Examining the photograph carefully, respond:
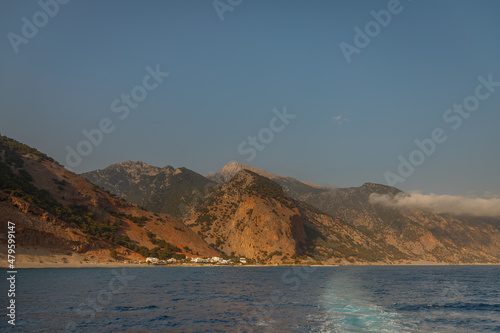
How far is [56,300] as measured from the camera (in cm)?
3869

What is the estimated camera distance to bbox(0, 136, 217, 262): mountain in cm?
10118

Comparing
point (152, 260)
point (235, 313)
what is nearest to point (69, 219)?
point (152, 260)

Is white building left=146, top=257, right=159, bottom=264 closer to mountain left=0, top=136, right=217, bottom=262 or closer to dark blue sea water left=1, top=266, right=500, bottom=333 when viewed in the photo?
mountain left=0, top=136, right=217, bottom=262

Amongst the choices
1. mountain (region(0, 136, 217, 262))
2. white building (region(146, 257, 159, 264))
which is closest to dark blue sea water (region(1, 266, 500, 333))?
mountain (region(0, 136, 217, 262))

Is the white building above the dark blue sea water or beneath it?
beneath

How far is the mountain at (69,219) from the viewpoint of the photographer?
3984 inches

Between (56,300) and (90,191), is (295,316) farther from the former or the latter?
(90,191)

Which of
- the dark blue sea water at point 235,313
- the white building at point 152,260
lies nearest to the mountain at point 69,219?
the white building at point 152,260

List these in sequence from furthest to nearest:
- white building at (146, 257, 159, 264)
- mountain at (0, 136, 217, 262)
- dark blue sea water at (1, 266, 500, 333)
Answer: white building at (146, 257, 159, 264)
mountain at (0, 136, 217, 262)
dark blue sea water at (1, 266, 500, 333)

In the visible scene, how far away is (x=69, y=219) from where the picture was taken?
12356cm

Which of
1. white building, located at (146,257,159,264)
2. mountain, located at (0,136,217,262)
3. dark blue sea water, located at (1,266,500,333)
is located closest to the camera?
dark blue sea water, located at (1,266,500,333)

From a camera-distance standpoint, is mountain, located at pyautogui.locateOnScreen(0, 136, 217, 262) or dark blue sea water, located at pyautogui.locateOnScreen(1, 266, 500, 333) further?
mountain, located at pyautogui.locateOnScreen(0, 136, 217, 262)

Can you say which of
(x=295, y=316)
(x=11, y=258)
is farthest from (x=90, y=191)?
(x=295, y=316)

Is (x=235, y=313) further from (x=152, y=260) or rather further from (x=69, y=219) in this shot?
(x=69, y=219)
